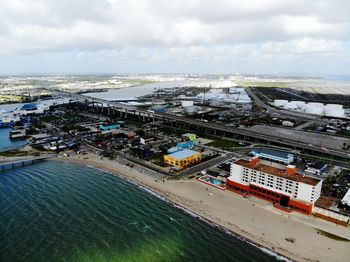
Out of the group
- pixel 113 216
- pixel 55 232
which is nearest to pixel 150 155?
pixel 113 216

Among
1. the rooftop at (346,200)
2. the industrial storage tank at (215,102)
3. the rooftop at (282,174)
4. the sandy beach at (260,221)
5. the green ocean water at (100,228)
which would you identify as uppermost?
the rooftop at (282,174)

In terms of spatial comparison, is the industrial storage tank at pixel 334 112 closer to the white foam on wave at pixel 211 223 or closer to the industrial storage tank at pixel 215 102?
the industrial storage tank at pixel 215 102

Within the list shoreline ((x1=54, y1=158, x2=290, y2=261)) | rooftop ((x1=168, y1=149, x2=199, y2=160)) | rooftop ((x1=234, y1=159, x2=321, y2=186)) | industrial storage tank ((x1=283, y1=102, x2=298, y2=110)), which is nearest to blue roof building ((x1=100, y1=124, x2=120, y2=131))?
shoreline ((x1=54, y1=158, x2=290, y2=261))

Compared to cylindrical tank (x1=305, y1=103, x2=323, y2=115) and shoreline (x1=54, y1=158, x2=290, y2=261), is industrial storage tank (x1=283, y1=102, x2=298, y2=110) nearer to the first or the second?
cylindrical tank (x1=305, y1=103, x2=323, y2=115)

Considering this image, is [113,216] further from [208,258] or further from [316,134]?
[316,134]

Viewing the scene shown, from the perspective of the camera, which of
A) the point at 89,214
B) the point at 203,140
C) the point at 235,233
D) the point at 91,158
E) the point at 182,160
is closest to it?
the point at 235,233

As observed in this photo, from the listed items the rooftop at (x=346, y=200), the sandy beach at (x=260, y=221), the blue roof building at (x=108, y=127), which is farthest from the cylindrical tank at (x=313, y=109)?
the sandy beach at (x=260, y=221)

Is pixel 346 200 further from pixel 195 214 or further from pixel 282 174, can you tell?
pixel 195 214
